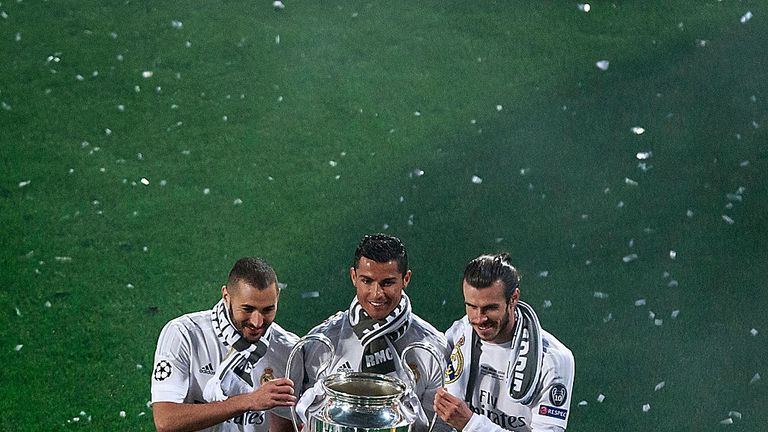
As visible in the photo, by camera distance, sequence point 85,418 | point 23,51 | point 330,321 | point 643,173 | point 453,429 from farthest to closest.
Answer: point 23,51
point 643,173
point 85,418
point 330,321
point 453,429

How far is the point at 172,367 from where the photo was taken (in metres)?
4.27

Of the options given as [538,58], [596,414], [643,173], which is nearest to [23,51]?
[538,58]

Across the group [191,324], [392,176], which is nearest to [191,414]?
[191,324]

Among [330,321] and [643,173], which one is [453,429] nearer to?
[330,321]

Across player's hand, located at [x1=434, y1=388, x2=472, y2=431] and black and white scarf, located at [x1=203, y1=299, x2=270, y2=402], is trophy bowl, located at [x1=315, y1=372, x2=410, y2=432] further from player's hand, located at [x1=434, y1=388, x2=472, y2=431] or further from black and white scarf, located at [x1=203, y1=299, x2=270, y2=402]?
black and white scarf, located at [x1=203, y1=299, x2=270, y2=402]

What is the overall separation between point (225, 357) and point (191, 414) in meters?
0.22

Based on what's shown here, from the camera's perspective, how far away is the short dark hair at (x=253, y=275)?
4.11m

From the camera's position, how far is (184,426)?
419 centimetres

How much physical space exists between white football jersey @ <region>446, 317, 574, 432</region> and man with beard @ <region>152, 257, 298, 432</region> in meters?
0.58

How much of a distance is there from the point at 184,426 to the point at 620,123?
17.2 ft

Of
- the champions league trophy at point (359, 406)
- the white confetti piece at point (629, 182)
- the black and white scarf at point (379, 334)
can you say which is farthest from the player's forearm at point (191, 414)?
the white confetti piece at point (629, 182)

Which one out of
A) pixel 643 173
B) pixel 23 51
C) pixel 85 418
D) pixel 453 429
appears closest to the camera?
pixel 453 429

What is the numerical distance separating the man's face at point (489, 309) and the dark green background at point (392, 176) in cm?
240

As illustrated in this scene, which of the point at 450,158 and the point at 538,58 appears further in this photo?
the point at 538,58
